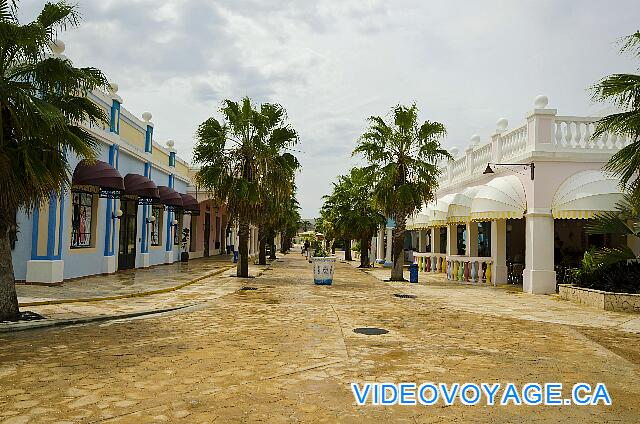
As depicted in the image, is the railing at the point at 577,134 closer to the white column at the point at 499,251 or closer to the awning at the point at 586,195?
the awning at the point at 586,195

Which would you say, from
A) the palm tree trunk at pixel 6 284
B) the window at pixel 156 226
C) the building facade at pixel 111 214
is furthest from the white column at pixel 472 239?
the palm tree trunk at pixel 6 284

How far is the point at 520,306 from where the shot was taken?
47.6 ft

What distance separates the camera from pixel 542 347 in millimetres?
9023

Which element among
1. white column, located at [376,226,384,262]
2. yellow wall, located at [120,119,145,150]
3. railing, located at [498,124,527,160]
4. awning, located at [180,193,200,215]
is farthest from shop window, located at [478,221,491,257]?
yellow wall, located at [120,119,145,150]

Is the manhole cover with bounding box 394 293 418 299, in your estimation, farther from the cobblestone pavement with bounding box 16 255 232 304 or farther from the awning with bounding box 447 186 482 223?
the cobblestone pavement with bounding box 16 255 232 304

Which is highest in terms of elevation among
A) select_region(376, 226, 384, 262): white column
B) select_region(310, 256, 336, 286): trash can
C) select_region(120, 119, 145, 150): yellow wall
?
select_region(120, 119, 145, 150): yellow wall

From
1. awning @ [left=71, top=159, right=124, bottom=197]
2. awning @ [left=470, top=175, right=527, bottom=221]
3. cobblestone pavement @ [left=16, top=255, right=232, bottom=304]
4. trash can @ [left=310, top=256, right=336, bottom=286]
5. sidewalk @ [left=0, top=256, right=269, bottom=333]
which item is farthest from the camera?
trash can @ [left=310, top=256, right=336, bottom=286]

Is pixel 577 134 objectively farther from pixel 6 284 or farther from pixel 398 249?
pixel 6 284

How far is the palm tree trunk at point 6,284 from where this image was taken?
9836mm

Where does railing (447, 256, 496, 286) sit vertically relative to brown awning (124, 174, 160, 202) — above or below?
below

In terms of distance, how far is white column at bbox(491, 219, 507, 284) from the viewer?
2105 centimetres

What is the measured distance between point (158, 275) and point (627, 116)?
17346mm

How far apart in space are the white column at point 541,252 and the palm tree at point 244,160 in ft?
30.5

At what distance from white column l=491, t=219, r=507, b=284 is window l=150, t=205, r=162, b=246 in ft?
54.9
